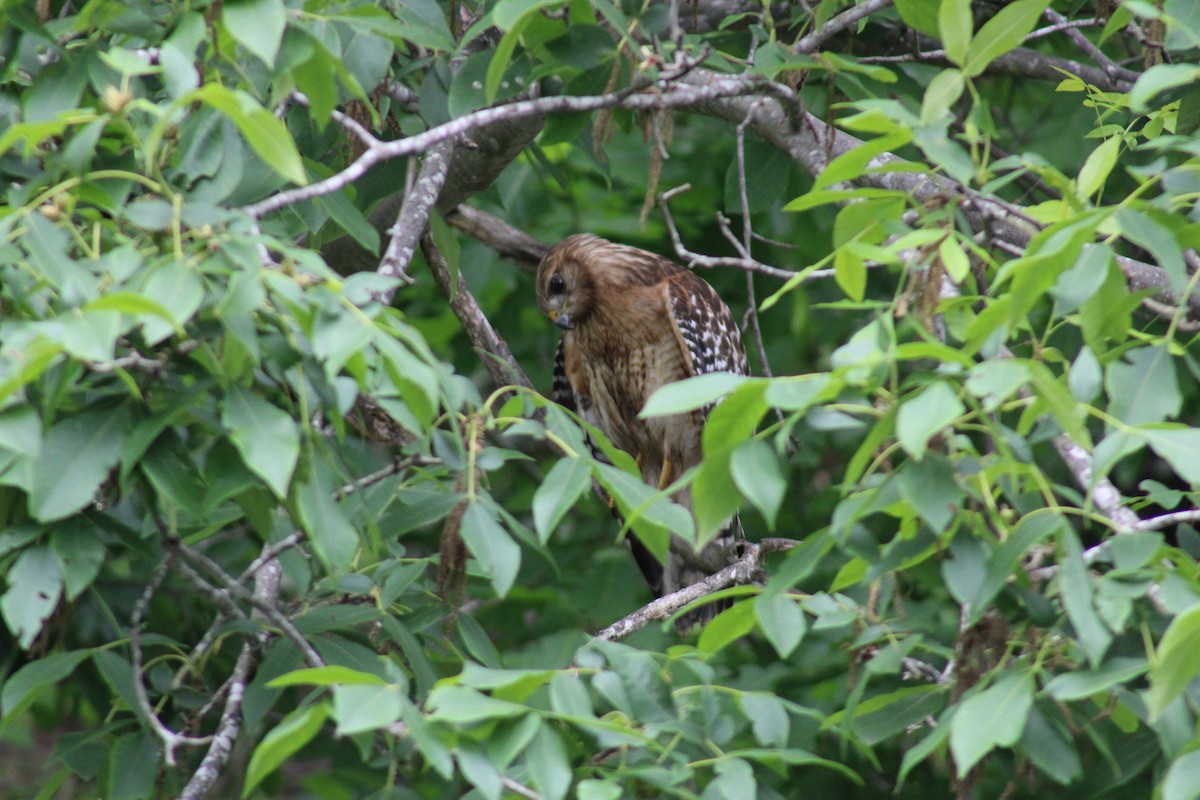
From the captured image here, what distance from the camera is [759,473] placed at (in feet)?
5.27

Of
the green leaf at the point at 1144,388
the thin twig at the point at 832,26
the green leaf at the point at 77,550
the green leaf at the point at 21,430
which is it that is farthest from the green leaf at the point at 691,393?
the thin twig at the point at 832,26

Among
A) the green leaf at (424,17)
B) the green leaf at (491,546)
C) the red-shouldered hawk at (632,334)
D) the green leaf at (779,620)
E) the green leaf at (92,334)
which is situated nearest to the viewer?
the green leaf at (92,334)

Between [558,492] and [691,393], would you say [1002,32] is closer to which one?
[691,393]

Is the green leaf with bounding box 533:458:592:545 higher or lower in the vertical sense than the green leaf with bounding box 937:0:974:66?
lower

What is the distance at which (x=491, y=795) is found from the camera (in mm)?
1568

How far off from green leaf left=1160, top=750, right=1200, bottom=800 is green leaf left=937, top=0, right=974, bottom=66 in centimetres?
102

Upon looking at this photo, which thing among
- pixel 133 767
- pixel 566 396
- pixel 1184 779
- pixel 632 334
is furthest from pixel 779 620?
pixel 566 396

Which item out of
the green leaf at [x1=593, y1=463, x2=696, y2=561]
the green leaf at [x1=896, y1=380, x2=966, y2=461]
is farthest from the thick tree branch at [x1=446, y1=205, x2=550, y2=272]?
the green leaf at [x1=896, y1=380, x2=966, y2=461]

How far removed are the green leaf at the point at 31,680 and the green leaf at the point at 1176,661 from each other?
1.70 meters

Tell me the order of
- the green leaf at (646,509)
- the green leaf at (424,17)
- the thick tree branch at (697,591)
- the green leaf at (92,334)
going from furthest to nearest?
the thick tree branch at (697,591)
the green leaf at (424,17)
the green leaf at (646,509)
the green leaf at (92,334)

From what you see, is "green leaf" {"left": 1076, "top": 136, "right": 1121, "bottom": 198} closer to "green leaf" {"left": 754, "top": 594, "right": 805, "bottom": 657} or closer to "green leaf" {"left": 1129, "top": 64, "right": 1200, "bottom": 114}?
"green leaf" {"left": 1129, "top": 64, "right": 1200, "bottom": 114}

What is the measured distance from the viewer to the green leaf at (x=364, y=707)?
151 centimetres

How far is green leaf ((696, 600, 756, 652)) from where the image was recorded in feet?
6.57

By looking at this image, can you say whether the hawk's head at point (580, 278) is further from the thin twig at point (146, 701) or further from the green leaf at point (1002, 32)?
the green leaf at point (1002, 32)
